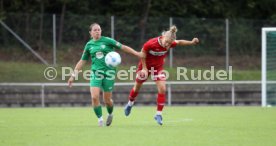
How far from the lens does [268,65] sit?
80.0 ft

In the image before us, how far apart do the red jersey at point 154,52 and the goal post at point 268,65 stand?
30.2 ft

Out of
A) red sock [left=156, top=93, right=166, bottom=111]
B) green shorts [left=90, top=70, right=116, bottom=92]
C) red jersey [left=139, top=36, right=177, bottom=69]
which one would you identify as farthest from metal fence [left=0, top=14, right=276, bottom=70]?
green shorts [left=90, top=70, right=116, bottom=92]

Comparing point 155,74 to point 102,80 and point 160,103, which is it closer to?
point 160,103

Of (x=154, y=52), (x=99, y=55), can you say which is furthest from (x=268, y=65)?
(x=99, y=55)

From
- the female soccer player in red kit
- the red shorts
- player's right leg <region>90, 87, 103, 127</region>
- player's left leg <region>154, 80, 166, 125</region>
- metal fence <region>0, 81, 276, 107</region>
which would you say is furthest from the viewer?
metal fence <region>0, 81, 276, 107</region>

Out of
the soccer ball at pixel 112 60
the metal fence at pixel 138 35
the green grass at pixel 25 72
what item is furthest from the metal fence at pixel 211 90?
the soccer ball at pixel 112 60

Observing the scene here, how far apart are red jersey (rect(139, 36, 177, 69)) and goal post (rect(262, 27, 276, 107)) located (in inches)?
363

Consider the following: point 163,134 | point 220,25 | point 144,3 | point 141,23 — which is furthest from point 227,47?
point 163,134

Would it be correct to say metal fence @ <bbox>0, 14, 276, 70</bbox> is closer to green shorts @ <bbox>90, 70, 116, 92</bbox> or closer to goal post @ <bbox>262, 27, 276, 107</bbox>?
goal post @ <bbox>262, 27, 276, 107</bbox>

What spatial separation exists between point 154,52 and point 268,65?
10792 mm

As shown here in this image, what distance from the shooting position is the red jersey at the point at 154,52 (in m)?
14.2

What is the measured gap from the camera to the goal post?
23078mm

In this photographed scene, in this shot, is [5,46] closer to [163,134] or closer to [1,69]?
[1,69]

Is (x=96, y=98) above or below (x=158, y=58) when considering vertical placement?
below
